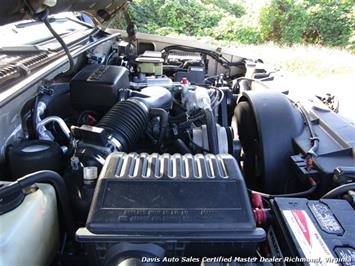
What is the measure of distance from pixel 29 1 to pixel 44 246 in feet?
1.96

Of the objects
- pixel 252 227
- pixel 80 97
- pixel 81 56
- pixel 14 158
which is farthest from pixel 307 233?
pixel 81 56

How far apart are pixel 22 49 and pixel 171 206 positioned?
3.52 ft

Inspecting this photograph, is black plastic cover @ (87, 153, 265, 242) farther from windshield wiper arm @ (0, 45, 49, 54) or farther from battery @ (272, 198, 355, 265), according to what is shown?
windshield wiper arm @ (0, 45, 49, 54)

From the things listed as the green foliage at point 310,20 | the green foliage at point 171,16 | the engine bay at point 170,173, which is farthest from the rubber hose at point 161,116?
the green foliage at point 310,20

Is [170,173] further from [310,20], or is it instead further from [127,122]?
[310,20]

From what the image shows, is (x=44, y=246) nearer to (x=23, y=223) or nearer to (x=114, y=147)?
(x=23, y=223)

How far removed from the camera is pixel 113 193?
0.71 metres

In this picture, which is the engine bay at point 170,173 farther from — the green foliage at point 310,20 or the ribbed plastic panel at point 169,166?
the green foliage at point 310,20

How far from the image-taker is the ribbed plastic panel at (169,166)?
768mm

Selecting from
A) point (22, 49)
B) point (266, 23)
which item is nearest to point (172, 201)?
point (22, 49)

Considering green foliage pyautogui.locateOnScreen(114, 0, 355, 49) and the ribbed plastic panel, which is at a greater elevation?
the ribbed plastic panel

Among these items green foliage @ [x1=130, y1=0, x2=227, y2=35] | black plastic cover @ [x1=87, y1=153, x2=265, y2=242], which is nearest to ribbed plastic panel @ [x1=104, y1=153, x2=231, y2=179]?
black plastic cover @ [x1=87, y1=153, x2=265, y2=242]

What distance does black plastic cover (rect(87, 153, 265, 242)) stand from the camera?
654 mm

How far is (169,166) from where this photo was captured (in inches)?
31.7
